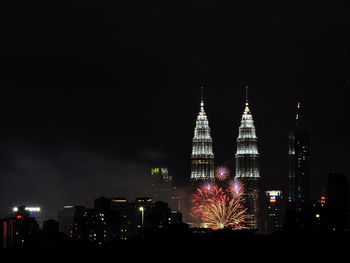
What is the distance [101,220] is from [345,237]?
3124 inches

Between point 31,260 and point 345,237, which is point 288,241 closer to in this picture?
point 345,237

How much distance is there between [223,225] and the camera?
566ft

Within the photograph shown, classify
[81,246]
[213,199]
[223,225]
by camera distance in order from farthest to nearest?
[213,199] → [223,225] → [81,246]

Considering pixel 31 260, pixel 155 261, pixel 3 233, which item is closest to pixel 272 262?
pixel 155 261

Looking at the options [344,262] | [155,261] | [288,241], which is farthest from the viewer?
[288,241]

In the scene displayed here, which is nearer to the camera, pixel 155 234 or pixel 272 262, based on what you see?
pixel 272 262

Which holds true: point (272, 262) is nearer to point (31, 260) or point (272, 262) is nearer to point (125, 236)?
point (31, 260)

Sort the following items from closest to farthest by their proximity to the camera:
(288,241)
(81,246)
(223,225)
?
(288,241) < (81,246) < (223,225)

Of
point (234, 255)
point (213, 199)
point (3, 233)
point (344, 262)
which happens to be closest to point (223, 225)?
point (213, 199)

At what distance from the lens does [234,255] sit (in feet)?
309

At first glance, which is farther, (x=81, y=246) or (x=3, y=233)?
(x=3, y=233)

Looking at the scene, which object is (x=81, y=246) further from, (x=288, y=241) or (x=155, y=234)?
(x=288, y=241)

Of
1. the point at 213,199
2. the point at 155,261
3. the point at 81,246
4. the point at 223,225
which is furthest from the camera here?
the point at 213,199

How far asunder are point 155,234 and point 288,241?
24593 millimetres
